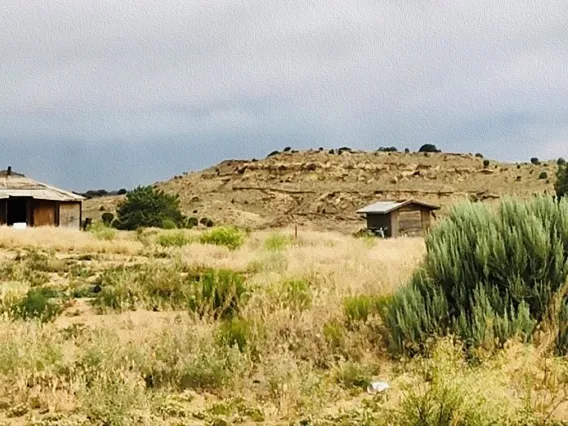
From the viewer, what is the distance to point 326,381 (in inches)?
245

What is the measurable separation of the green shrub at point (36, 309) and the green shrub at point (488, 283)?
4.69m

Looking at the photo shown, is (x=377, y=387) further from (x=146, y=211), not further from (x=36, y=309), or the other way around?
(x=146, y=211)

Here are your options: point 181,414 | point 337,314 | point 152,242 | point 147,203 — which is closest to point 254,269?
point 337,314

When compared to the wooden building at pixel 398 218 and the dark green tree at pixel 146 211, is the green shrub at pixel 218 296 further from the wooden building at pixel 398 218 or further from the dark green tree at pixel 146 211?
the dark green tree at pixel 146 211

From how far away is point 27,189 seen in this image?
127 ft

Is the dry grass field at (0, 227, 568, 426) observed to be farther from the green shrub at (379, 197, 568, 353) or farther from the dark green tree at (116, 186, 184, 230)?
the dark green tree at (116, 186, 184, 230)

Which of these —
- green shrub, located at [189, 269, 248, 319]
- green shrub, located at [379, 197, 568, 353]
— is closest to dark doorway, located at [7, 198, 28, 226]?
green shrub, located at [189, 269, 248, 319]

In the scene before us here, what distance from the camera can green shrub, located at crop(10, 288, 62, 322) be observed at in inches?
368

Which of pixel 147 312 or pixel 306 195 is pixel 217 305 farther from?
pixel 306 195

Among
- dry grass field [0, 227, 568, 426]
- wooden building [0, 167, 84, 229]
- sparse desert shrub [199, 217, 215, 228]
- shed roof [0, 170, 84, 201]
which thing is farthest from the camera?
sparse desert shrub [199, 217, 215, 228]

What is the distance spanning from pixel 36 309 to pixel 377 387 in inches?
222

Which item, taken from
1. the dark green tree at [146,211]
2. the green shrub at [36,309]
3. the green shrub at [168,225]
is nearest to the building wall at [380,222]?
the green shrub at [168,225]

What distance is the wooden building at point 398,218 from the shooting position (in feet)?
142

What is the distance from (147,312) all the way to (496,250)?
196 inches
